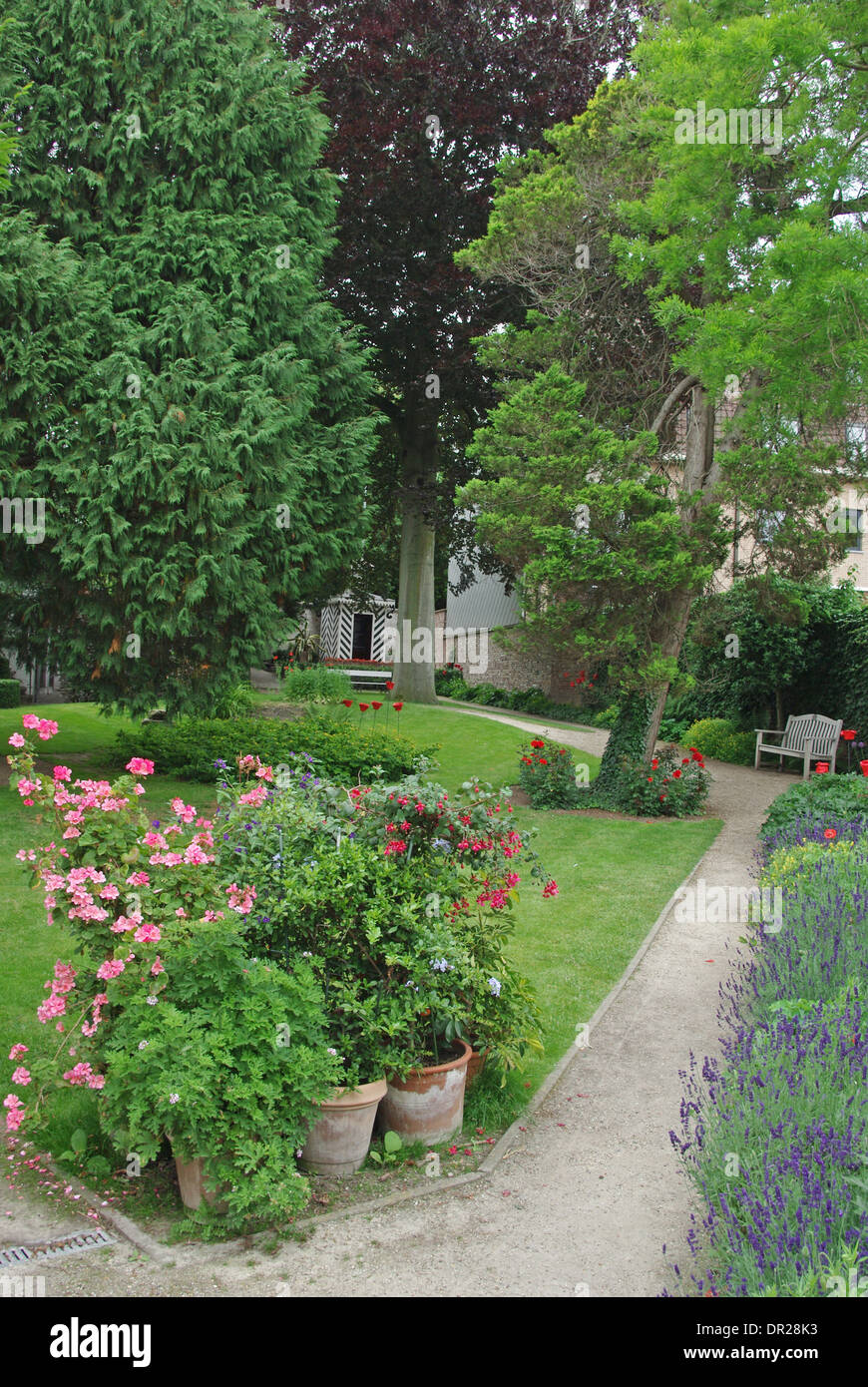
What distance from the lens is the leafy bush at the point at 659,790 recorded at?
12.9 m

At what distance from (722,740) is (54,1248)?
55.9ft

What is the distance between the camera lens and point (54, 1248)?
3.33 meters

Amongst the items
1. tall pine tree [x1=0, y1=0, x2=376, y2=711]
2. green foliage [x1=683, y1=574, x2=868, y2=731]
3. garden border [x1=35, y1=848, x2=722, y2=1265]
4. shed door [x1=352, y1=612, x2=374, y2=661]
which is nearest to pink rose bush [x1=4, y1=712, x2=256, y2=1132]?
garden border [x1=35, y1=848, x2=722, y2=1265]

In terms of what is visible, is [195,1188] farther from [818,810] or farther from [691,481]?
[691,481]

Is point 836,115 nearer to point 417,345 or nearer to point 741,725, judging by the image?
point 417,345

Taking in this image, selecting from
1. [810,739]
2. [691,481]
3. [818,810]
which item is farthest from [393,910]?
[810,739]

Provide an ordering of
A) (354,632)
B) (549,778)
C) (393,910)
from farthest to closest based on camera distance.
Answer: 1. (354,632)
2. (549,778)
3. (393,910)

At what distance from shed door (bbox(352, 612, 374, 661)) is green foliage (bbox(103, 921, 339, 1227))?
1416 inches

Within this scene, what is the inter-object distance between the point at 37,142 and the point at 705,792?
11.0 metres

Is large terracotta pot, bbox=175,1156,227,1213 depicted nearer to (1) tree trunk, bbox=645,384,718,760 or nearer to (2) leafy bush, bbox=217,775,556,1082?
(2) leafy bush, bbox=217,775,556,1082

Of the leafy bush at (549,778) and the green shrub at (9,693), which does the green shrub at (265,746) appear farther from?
the green shrub at (9,693)

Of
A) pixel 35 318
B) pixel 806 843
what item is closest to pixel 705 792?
pixel 806 843

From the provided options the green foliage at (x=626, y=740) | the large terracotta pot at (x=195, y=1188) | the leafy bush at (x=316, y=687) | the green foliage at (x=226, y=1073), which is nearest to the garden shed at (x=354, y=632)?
the leafy bush at (x=316, y=687)
